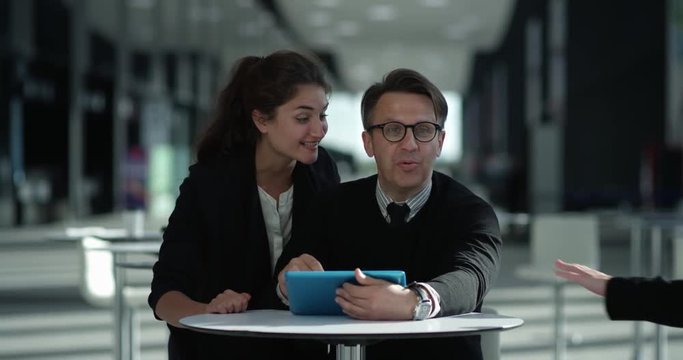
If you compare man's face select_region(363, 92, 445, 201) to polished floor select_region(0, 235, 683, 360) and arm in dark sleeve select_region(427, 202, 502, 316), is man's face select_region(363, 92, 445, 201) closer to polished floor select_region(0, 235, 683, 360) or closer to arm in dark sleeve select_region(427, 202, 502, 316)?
arm in dark sleeve select_region(427, 202, 502, 316)

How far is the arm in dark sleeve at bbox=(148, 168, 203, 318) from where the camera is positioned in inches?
110

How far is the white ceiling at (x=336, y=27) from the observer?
20.7 m

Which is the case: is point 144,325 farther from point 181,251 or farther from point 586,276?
point 586,276

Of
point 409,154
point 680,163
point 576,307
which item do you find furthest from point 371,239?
point 680,163

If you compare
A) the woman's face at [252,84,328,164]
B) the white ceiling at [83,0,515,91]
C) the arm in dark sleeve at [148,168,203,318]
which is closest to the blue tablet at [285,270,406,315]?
the arm in dark sleeve at [148,168,203,318]

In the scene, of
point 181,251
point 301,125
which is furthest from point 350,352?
point 301,125

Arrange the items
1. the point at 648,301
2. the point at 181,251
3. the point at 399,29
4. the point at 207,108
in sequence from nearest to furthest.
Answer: the point at 648,301 < the point at 181,251 < the point at 207,108 < the point at 399,29

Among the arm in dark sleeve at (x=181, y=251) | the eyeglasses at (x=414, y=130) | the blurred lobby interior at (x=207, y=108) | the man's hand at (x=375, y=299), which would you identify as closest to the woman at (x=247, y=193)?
the arm in dark sleeve at (x=181, y=251)

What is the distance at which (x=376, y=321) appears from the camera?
224 cm

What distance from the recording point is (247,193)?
2975 millimetres

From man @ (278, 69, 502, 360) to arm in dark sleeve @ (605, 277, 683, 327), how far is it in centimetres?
41

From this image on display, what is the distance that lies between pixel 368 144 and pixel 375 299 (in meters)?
0.55

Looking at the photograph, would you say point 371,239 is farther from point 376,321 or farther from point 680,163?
point 680,163

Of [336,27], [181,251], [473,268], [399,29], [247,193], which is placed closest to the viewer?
[473,268]
